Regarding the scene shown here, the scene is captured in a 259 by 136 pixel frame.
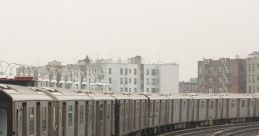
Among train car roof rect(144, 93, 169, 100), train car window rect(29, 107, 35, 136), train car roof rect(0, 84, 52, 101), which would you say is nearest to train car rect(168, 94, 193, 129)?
train car roof rect(144, 93, 169, 100)

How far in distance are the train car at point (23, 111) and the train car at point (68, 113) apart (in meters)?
0.84

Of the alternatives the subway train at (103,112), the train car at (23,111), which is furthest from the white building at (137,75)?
the train car at (23,111)


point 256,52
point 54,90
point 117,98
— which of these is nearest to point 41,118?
point 54,90

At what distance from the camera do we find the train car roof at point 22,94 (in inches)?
574

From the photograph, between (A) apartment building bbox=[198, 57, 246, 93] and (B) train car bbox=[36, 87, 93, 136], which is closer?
(B) train car bbox=[36, 87, 93, 136]

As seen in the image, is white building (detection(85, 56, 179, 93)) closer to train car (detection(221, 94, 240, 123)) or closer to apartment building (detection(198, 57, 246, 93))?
apartment building (detection(198, 57, 246, 93))

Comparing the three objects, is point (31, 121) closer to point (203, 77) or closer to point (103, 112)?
point (103, 112)

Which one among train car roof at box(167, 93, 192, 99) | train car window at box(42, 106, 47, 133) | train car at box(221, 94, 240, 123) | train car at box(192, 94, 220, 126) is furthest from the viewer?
train car at box(221, 94, 240, 123)

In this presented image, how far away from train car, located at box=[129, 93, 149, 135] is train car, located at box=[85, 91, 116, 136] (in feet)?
23.7

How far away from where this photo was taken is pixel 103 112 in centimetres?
2725

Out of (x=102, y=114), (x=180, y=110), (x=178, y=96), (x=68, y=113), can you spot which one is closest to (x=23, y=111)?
(x=68, y=113)

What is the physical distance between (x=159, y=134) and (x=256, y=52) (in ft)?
346

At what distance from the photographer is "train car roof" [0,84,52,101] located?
47.9 ft

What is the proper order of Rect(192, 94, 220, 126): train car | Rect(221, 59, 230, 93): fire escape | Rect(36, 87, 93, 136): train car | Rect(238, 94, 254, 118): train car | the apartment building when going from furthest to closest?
Rect(221, 59, 230, 93): fire escape, the apartment building, Rect(238, 94, 254, 118): train car, Rect(192, 94, 220, 126): train car, Rect(36, 87, 93, 136): train car
